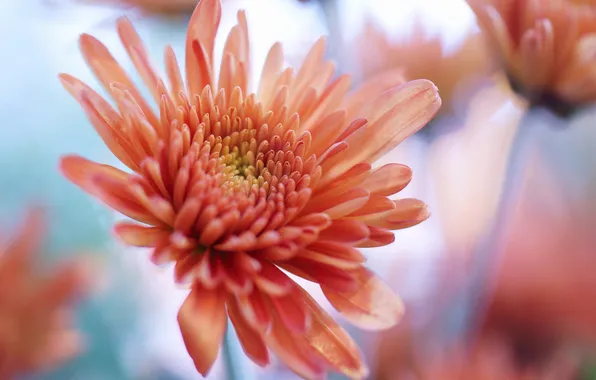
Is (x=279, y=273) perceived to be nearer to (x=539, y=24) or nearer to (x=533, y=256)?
(x=539, y=24)

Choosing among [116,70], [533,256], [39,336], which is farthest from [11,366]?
[533,256]

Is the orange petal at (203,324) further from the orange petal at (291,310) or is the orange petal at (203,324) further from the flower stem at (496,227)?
the flower stem at (496,227)

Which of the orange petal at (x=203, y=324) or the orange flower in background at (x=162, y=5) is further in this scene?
the orange flower in background at (x=162, y=5)

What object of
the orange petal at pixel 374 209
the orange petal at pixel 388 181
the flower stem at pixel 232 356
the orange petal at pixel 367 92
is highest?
the orange petal at pixel 367 92

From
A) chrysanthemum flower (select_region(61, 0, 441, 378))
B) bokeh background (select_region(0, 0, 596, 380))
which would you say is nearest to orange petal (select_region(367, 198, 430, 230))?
chrysanthemum flower (select_region(61, 0, 441, 378))

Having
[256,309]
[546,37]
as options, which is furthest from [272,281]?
[546,37]

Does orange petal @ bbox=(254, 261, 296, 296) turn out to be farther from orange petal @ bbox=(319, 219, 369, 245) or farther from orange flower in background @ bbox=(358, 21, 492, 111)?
orange flower in background @ bbox=(358, 21, 492, 111)

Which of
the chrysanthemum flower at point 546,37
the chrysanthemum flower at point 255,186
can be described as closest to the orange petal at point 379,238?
the chrysanthemum flower at point 255,186
